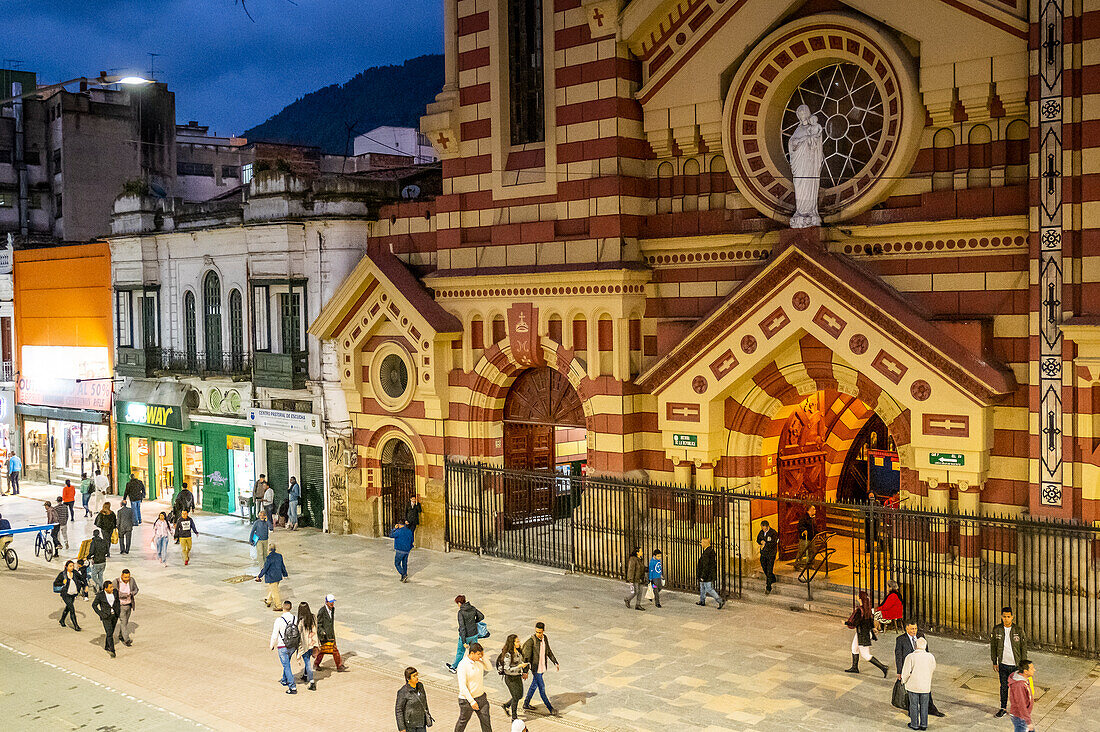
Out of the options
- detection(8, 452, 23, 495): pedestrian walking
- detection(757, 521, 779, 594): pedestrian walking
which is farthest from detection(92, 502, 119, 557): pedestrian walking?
detection(757, 521, 779, 594): pedestrian walking

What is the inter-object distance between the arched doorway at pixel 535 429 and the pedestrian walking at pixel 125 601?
9.72 m

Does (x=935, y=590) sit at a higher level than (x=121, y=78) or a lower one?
lower

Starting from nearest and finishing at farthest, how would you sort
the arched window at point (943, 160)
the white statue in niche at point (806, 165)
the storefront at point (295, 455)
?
the arched window at point (943, 160)
the white statue in niche at point (806, 165)
the storefront at point (295, 455)

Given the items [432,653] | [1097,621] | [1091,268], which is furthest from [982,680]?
[432,653]

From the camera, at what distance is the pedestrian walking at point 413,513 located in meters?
27.2

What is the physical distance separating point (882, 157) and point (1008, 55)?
9.41ft

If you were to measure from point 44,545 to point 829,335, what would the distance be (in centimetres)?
2068

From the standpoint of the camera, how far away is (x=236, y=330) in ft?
110

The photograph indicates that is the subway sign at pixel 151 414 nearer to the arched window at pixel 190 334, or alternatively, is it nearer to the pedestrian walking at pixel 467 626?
the arched window at pixel 190 334

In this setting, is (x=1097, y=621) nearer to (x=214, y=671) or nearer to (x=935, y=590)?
(x=935, y=590)

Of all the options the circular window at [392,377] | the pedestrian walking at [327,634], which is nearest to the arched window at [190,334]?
the circular window at [392,377]

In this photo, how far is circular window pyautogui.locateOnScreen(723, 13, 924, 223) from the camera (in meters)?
21.1

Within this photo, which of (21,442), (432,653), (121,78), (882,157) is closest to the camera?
(121,78)

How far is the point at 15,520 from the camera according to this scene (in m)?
34.1
